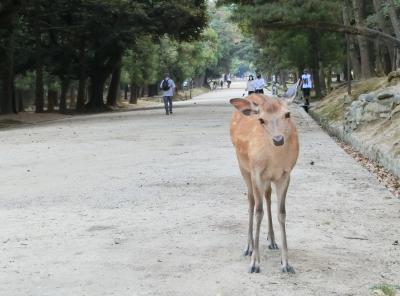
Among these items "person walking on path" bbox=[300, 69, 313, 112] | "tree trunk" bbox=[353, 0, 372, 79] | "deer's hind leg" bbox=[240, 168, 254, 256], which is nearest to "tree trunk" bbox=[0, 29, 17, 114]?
"person walking on path" bbox=[300, 69, 313, 112]

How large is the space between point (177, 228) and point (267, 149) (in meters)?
2.30

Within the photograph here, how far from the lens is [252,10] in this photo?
20.9 metres

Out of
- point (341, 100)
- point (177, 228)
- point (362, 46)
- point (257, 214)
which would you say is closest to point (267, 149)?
point (257, 214)

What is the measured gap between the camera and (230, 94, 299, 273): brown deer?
215 inches

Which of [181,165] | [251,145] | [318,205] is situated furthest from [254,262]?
[181,165]

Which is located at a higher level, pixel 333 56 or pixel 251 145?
pixel 333 56

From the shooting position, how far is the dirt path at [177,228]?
5.64 m

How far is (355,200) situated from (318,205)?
662 mm

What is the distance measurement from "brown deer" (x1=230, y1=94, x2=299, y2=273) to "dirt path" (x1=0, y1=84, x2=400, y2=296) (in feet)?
1.57

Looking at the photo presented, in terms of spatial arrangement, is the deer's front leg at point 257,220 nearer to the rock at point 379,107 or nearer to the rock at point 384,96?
the rock at point 379,107

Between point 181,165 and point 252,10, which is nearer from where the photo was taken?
point 181,165

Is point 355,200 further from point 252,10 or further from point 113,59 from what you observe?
point 113,59

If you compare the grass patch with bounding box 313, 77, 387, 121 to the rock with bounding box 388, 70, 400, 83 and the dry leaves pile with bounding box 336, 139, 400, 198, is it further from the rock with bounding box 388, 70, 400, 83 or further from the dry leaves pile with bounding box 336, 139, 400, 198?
the dry leaves pile with bounding box 336, 139, 400, 198

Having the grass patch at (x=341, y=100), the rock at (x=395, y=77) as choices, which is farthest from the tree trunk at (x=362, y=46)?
the rock at (x=395, y=77)
